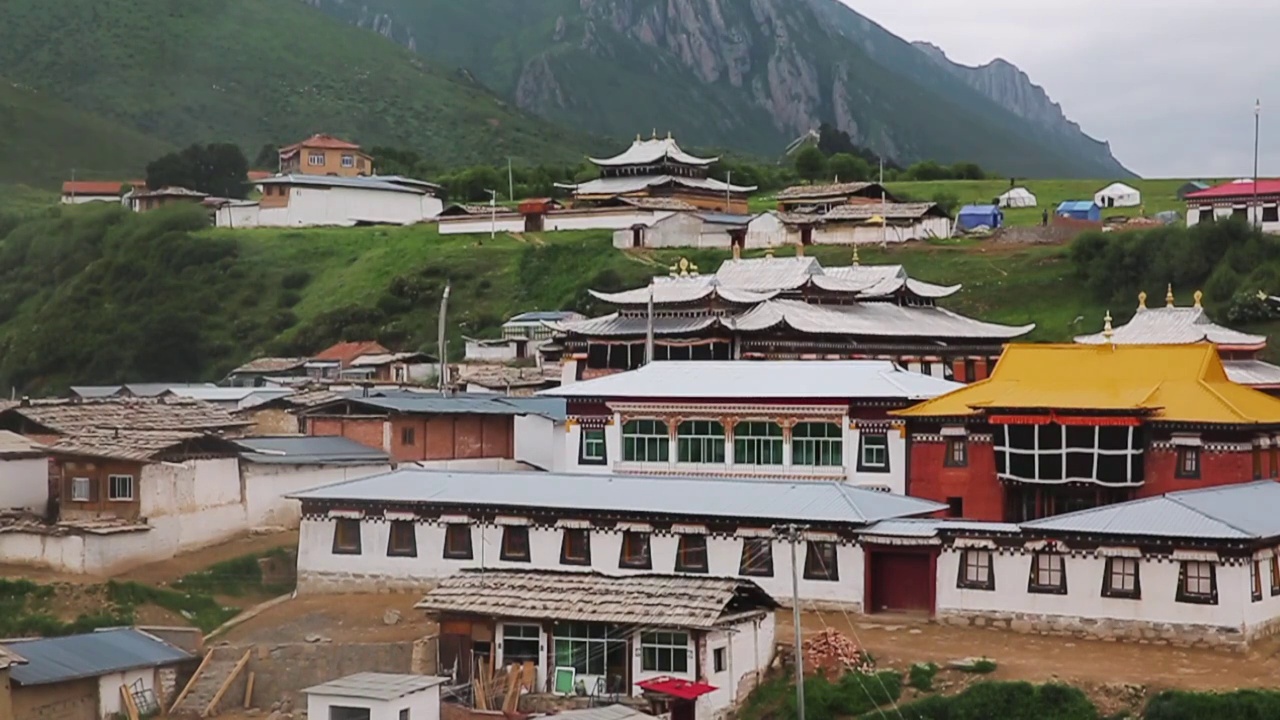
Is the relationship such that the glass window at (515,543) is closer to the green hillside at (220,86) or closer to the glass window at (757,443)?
the glass window at (757,443)

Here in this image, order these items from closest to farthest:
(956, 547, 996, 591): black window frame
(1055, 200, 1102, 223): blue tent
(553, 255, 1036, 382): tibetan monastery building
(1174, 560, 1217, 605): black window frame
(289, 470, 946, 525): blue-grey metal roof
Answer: (1174, 560, 1217, 605): black window frame → (956, 547, 996, 591): black window frame → (289, 470, 946, 525): blue-grey metal roof → (553, 255, 1036, 382): tibetan monastery building → (1055, 200, 1102, 223): blue tent

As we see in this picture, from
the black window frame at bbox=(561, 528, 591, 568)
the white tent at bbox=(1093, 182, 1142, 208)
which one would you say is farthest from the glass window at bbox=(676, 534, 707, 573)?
the white tent at bbox=(1093, 182, 1142, 208)

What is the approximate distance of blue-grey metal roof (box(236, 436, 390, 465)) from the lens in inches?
1977

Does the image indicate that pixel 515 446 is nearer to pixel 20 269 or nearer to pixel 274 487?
pixel 274 487

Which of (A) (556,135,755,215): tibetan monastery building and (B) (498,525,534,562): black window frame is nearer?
(B) (498,525,534,562): black window frame

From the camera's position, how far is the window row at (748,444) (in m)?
47.7

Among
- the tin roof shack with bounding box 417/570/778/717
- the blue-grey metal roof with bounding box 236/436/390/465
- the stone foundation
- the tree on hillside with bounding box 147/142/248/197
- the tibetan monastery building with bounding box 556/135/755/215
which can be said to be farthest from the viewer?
the tree on hillside with bounding box 147/142/248/197

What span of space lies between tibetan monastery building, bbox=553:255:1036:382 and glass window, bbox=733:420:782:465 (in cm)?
1156

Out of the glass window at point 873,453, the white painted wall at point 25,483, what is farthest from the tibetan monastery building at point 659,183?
the white painted wall at point 25,483

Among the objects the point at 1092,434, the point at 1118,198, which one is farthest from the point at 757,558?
the point at 1118,198

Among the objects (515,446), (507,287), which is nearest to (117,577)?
(515,446)

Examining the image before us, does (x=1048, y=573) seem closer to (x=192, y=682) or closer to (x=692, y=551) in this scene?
(x=692, y=551)

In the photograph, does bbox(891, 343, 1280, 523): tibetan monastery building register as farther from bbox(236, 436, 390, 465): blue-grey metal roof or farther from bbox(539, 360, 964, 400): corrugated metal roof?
bbox(236, 436, 390, 465): blue-grey metal roof

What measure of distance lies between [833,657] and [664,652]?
3.23m
